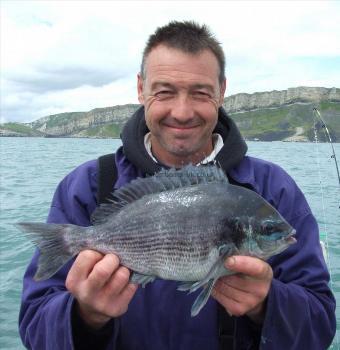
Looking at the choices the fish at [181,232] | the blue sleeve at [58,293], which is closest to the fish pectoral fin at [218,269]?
the fish at [181,232]

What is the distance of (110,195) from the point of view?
11.3 feet

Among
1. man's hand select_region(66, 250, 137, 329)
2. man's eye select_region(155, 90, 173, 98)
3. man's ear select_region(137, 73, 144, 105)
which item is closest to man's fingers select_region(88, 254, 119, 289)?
man's hand select_region(66, 250, 137, 329)

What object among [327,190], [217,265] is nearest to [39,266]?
[217,265]

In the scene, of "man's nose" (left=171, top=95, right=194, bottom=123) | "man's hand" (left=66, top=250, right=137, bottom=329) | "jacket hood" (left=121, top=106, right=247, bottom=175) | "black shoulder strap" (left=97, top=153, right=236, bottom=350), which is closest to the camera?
"man's hand" (left=66, top=250, right=137, bottom=329)

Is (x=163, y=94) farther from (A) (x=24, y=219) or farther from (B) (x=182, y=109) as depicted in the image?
(A) (x=24, y=219)

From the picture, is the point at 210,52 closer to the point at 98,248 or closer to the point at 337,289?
the point at 98,248

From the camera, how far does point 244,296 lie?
2.72 metres

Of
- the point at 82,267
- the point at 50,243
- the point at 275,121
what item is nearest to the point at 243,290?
the point at 82,267

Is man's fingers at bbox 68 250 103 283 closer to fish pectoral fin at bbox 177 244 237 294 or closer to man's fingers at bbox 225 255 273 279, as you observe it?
fish pectoral fin at bbox 177 244 237 294

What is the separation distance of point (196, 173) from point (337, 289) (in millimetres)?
7146

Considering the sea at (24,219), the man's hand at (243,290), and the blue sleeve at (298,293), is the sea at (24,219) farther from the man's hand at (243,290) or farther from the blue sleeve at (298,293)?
the man's hand at (243,290)

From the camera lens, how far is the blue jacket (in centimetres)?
292

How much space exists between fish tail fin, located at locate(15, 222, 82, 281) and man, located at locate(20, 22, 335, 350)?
129 millimetres

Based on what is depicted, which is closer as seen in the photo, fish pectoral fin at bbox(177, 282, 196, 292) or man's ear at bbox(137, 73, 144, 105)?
fish pectoral fin at bbox(177, 282, 196, 292)
